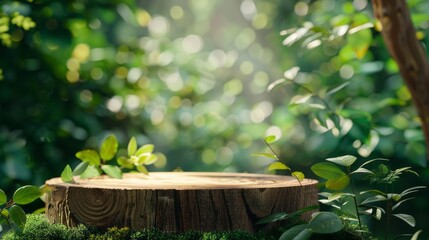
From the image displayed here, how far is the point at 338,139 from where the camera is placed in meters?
2.78

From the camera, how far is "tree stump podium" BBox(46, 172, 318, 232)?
171 cm

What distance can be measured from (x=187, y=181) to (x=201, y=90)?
1.93m

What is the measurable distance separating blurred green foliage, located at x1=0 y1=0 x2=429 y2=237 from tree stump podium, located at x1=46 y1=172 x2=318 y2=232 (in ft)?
1.72

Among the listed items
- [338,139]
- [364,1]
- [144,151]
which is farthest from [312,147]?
[144,151]

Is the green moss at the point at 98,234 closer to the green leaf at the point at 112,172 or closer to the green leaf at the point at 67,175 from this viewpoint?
the green leaf at the point at 67,175

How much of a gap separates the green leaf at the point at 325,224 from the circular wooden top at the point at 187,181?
7.5 inches

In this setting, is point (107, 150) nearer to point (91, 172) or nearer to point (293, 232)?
point (91, 172)

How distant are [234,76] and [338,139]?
4.84 feet

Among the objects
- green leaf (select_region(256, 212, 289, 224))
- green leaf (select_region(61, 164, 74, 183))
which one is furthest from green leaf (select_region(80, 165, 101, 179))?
green leaf (select_region(256, 212, 289, 224))

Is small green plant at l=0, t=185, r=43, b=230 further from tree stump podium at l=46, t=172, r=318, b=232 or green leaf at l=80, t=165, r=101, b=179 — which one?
green leaf at l=80, t=165, r=101, b=179

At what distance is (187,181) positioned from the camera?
1.98 meters

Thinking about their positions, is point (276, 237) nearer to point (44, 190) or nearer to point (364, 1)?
point (44, 190)

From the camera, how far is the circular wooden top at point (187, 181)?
5.85ft

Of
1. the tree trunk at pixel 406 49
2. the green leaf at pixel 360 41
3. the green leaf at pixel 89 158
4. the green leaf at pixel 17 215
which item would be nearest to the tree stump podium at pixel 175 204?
the green leaf at pixel 17 215
